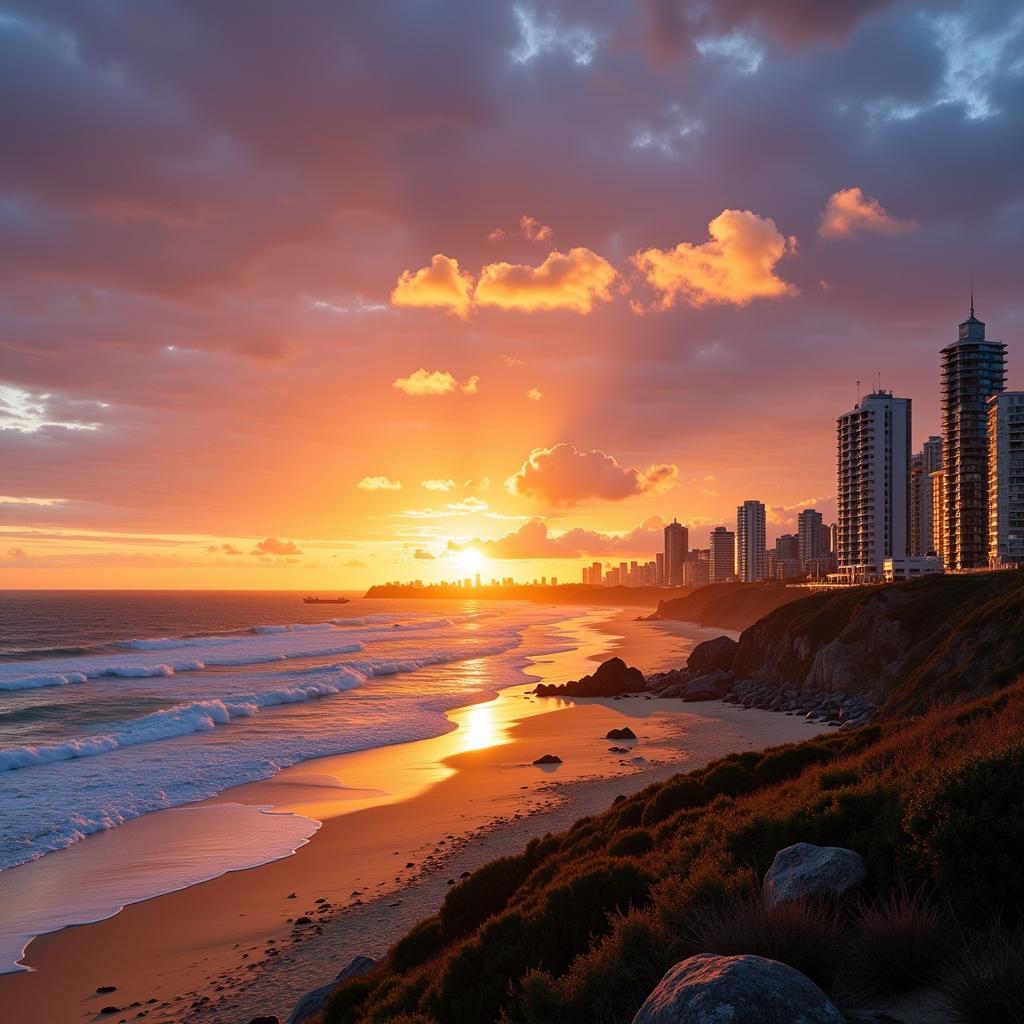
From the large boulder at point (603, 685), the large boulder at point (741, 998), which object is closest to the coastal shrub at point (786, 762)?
the large boulder at point (741, 998)

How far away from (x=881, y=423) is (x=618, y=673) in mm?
102030

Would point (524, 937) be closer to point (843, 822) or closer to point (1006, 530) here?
point (843, 822)

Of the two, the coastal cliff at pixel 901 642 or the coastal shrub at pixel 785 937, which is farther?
the coastal cliff at pixel 901 642

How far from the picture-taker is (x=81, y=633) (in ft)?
381

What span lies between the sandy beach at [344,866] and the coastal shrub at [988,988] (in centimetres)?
1082

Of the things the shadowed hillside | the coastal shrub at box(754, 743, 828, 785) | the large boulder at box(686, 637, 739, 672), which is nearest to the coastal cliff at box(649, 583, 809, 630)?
the large boulder at box(686, 637, 739, 672)

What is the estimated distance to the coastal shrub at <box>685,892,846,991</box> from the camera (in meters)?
7.19

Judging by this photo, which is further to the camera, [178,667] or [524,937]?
[178,667]

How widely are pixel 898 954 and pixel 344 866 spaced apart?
16.4 m

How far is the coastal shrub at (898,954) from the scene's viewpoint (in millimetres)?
7156

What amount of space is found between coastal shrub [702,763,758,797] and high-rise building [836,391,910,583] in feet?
418

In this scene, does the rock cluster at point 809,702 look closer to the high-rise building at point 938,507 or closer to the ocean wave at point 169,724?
the ocean wave at point 169,724

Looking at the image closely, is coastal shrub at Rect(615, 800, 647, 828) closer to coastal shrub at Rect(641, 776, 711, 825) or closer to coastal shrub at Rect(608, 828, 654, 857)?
coastal shrub at Rect(641, 776, 711, 825)

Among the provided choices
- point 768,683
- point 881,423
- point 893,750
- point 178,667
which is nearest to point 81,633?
point 178,667
